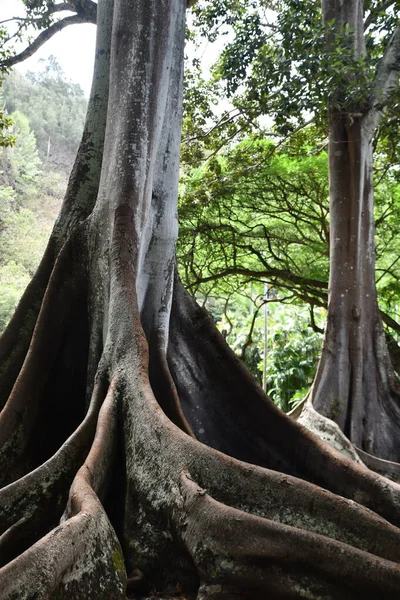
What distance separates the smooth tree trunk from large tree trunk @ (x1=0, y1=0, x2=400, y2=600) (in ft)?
8.23

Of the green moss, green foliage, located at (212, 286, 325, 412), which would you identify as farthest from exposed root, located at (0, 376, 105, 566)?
green foliage, located at (212, 286, 325, 412)

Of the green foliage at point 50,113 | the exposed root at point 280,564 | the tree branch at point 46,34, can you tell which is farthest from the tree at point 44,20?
the green foliage at point 50,113

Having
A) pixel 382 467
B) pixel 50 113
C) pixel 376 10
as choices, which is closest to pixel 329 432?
pixel 382 467

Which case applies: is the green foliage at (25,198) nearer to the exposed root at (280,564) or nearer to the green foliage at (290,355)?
the green foliage at (290,355)

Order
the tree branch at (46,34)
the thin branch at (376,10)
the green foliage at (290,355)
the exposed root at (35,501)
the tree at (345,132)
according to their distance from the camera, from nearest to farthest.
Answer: the exposed root at (35,501)
the tree at (345,132)
the tree branch at (46,34)
the thin branch at (376,10)
the green foliage at (290,355)

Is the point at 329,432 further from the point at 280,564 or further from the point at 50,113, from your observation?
the point at 50,113

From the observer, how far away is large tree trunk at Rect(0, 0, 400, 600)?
94.7 inches

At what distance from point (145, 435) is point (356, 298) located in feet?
15.2

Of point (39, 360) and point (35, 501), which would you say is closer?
point (35, 501)

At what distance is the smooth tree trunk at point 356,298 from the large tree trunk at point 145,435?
2.51 meters

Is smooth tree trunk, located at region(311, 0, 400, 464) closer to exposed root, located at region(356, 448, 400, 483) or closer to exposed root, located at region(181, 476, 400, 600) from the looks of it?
exposed root, located at region(356, 448, 400, 483)

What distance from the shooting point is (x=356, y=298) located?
281 inches

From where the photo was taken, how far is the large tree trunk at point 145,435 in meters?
2.40

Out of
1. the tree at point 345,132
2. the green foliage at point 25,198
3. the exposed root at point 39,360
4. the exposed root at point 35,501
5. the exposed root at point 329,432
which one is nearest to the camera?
the exposed root at point 35,501
